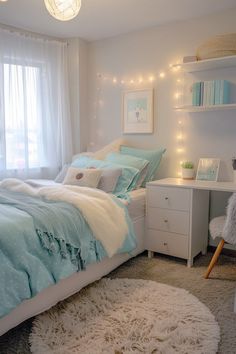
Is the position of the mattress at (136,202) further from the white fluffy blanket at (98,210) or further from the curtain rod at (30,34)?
the curtain rod at (30,34)

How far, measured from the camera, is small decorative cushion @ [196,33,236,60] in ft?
8.75

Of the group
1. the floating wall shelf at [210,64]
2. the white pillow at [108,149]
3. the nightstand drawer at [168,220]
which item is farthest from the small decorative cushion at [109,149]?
the floating wall shelf at [210,64]

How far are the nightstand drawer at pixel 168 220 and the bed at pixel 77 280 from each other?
92 mm

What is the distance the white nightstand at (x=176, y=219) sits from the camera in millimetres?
2689

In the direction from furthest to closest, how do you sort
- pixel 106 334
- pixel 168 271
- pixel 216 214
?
pixel 216 214 < pixel 168 271 < pixel 106 334

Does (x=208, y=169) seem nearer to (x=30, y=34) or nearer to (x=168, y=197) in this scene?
(x=168, y=197)

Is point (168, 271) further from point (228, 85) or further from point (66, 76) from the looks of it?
point (66, 76)

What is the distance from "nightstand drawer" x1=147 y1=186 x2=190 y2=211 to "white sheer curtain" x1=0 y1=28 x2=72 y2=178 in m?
1.47

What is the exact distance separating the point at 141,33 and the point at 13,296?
9.73 ft

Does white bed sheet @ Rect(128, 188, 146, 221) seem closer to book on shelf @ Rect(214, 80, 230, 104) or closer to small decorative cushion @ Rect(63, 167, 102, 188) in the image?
small decorative cushion @ Rect(63, 167, 102, 188)

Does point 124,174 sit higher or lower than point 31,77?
lower

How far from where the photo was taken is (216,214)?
309cm

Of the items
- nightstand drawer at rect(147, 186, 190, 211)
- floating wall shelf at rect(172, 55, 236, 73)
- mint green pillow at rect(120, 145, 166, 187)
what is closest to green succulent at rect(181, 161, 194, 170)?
mint green pillow at rect(120, 145, 166, 187)

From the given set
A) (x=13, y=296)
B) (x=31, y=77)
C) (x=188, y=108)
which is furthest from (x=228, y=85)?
(x=13, y=296)
